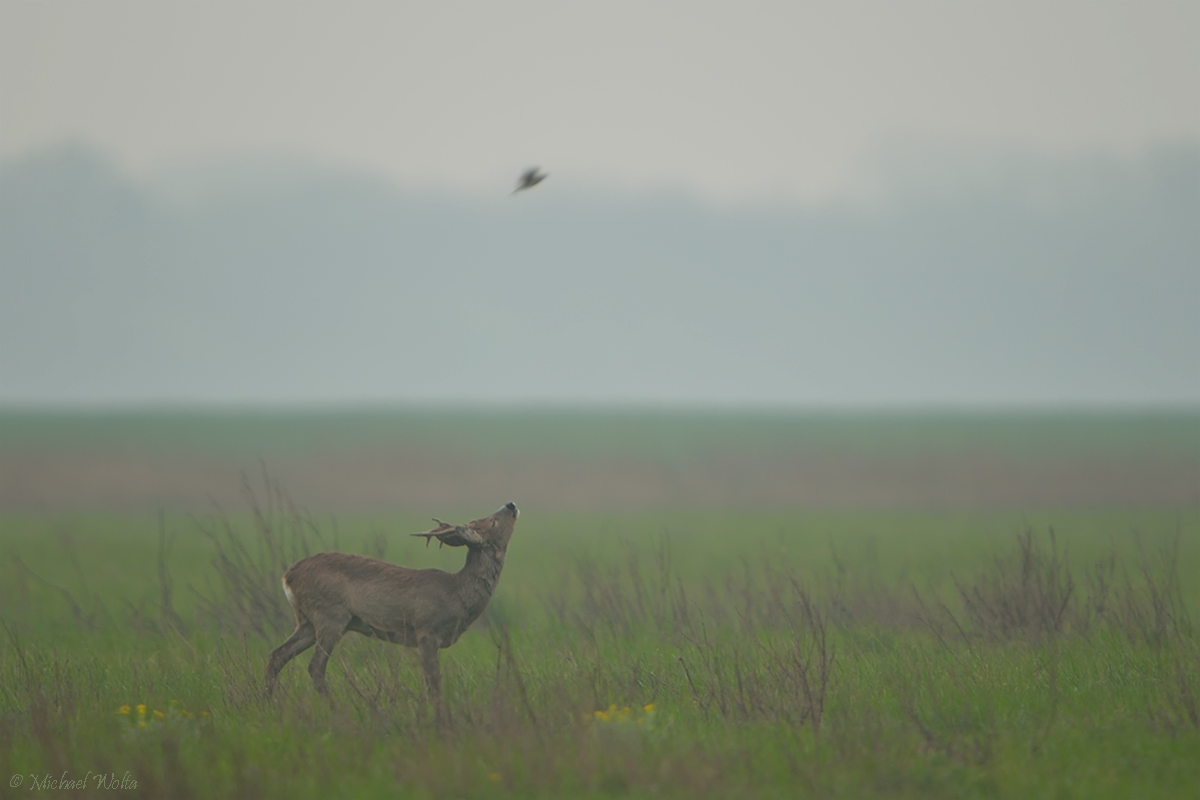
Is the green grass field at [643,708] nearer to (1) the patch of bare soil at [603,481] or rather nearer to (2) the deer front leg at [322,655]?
(2) the deer front leg at [322,655]

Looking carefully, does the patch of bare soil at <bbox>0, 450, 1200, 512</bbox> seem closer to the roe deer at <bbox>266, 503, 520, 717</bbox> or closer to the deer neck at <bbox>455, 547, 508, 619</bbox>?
the roe deer at <bbox>266, 503, 520, 717</bbox>

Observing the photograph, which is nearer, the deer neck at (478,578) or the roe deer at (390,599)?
the roe deer at (390,599)

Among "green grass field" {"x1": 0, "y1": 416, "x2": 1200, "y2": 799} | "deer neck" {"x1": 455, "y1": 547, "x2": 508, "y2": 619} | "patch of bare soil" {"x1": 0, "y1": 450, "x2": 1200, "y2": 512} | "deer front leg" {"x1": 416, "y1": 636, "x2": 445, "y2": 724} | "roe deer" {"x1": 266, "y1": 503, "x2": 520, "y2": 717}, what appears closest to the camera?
"green grass field" {"x1": 0, "y1": 416, "x2": 1200, "y2": 799}

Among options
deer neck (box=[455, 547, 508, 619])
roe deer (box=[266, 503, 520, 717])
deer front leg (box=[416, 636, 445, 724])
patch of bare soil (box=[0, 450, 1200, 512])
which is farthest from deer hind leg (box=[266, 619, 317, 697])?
patch of bare soil (box=[0, 450, 1200, 512])

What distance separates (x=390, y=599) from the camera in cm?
939

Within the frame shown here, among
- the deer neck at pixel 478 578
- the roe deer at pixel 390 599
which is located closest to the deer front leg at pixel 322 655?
the roe deer at pixel 390 599

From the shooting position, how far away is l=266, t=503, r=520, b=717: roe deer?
938 cm

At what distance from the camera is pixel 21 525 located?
38688 millimetres

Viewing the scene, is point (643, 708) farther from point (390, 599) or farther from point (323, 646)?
point (323, 646)

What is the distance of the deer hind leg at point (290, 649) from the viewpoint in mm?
9625

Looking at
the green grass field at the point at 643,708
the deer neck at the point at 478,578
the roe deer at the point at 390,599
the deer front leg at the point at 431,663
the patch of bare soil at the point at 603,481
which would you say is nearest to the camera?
the green grass field at the point at 643,708

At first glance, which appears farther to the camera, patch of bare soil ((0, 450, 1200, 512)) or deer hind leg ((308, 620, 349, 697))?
patch of bare soil ((0, 450, 1200, 512))

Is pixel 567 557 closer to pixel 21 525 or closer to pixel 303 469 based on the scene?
pixel 21 525

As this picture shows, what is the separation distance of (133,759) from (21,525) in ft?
118
